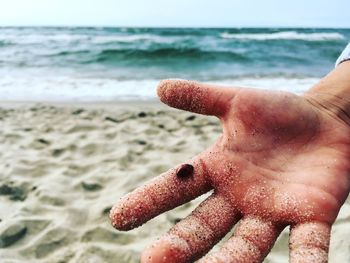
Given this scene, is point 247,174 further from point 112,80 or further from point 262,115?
point 112,80

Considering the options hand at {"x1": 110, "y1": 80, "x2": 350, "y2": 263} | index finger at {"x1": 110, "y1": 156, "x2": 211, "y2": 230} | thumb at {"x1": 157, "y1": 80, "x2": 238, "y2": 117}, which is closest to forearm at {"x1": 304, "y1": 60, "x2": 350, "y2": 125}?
hand at {"x1": 110, "y1": 80, "x2": 350, "y2": 263}

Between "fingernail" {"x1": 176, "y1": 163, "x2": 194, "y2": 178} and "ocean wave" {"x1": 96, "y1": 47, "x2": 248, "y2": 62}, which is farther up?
"fingernail" {"x1": 176, "y1": 163, "x2": 194, "y2": 178}

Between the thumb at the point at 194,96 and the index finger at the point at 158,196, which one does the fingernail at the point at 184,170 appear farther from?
the thumb at the point at 194,96

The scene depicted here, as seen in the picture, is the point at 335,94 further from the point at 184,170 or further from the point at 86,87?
the point at 86,87

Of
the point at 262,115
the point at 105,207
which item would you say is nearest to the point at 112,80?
the point at 105,207

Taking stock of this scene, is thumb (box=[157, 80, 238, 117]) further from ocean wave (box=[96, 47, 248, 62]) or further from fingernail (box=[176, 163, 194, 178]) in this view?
ocean wave (box=[96, 47, 248, 62])
